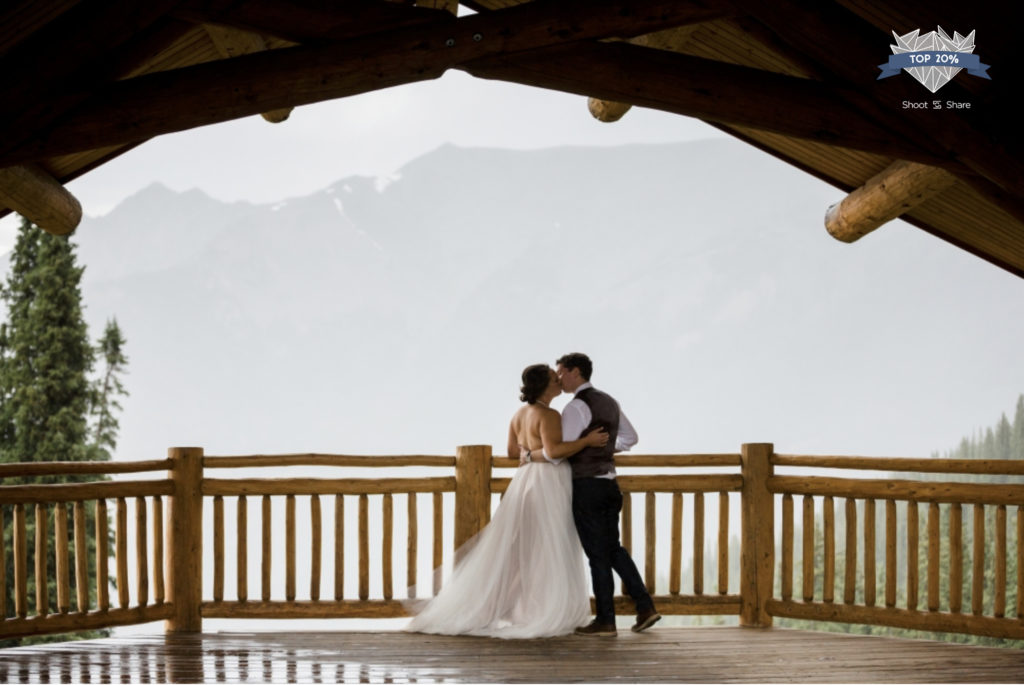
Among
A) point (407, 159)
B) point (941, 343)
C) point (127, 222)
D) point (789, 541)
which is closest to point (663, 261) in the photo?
point (941, 343)

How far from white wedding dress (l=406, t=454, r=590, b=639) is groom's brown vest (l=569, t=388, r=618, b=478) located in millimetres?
171

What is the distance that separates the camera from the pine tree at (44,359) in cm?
2514

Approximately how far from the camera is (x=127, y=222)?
10269 centimetres

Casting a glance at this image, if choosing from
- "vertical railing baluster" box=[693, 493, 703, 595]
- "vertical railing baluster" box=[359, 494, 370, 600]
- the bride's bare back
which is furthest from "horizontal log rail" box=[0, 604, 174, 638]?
"vertical railing baluster" box=[693, 493, 703, 595]

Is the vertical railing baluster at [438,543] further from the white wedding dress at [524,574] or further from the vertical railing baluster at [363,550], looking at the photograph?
the vertical railing baluster at [363,550]

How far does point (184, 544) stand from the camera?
23.2ft

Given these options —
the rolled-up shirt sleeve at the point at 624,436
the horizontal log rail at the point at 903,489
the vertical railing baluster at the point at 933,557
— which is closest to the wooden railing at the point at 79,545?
the rolled-up shirt sleeve at the point at 624,436

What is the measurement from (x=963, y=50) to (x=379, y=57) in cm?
307

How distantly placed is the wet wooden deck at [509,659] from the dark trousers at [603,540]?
250 millimetres

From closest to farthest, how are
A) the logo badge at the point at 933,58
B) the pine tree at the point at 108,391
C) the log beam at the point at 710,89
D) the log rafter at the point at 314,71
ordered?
the log rafter at the point at 314,71 → the log beam at the point at 710,89 → the logo badge at the point at 933,58 → the pine tree at the point at 108,391

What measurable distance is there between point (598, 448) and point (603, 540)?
0.58 meters

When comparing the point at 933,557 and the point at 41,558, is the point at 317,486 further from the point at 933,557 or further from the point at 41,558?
the point at 933,557

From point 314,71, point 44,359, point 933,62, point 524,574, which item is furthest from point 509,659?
point 44,359

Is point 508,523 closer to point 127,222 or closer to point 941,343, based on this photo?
point 941,343
